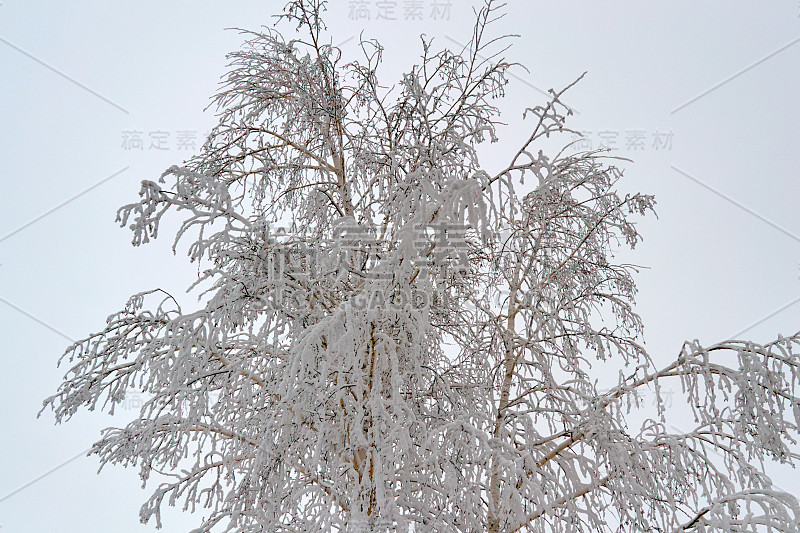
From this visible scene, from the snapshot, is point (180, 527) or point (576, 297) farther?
point (180, 527)

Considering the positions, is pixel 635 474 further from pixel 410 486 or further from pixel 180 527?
pixel 180 527

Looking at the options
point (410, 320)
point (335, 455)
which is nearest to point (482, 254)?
point (410, 320)

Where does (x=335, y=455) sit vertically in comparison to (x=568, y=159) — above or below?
below

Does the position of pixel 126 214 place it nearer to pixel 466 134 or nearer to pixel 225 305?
pixel 225 305

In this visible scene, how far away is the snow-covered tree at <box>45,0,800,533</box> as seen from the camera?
2.69m

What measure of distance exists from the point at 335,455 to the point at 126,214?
1.41 metres

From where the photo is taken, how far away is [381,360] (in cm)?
295

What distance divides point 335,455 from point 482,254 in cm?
163

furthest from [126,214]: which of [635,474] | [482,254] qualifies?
[635,474]

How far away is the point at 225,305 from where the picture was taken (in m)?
2.69

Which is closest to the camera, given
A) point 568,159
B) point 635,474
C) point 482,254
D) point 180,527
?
point 635,474

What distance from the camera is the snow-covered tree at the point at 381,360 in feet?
8.82

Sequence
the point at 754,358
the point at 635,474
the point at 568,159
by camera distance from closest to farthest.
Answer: the point at 754,358 < the point at 635,474 < the point at 568,159

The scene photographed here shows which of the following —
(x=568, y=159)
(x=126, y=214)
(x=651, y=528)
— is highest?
(x=568, y=159)
